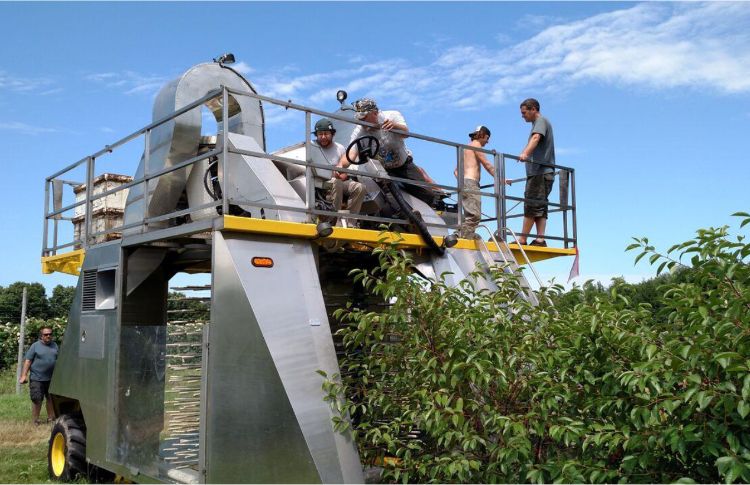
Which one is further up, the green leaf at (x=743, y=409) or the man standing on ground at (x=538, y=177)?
the man standing on ground at (x=538, y=177)

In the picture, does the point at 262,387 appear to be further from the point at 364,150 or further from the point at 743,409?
the point at 743,409

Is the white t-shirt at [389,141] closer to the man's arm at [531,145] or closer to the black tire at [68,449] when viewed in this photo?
the man's arm at [531,145]

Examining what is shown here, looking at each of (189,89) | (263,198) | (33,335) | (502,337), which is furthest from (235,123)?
(33,335)

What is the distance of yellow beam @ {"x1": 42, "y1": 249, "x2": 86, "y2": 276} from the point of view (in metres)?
8.69

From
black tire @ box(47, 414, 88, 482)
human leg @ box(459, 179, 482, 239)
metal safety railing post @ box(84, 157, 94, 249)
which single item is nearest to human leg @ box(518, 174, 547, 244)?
human leg @ box(459, 179, 482, 239)

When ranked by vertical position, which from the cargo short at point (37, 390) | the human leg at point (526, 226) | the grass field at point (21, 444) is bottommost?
the grass field at point (21, 444)

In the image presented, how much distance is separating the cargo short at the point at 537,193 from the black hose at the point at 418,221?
2083mm

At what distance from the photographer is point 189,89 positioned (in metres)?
7.64

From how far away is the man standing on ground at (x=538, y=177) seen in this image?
887 cm

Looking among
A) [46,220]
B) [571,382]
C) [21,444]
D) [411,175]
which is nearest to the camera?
[571,382]

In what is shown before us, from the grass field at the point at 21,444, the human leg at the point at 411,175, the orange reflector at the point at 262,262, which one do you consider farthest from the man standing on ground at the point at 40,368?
the orange reflector at the point at 262,262

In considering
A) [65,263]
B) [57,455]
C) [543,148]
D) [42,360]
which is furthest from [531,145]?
[42,360]

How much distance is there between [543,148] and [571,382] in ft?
15.2

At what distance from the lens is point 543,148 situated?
8984mm
